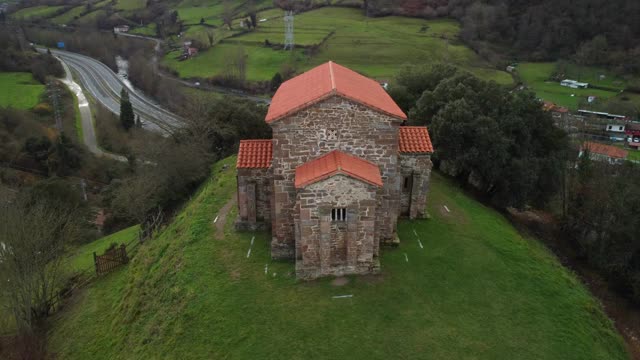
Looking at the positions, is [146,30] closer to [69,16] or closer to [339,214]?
[69,16]

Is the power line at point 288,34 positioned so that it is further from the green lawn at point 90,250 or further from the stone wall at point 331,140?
the stone wall at point 331,140

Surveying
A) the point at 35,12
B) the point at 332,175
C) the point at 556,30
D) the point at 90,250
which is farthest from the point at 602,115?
the point at 35,12

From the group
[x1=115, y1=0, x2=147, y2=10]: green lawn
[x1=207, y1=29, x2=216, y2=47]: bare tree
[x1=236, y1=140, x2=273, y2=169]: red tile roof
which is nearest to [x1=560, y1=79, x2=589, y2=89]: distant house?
[x1=207, y1=29, x2=216, y2=47]: bare tree

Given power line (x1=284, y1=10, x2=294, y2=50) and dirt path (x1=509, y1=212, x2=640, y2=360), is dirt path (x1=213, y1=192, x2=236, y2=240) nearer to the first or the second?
dirt path (x1=509, y1=212, x2=640, y2=360)

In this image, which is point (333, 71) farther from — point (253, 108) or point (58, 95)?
point (58, 95)

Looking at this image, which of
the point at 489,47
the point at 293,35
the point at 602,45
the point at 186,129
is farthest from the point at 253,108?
the point at 602,45
